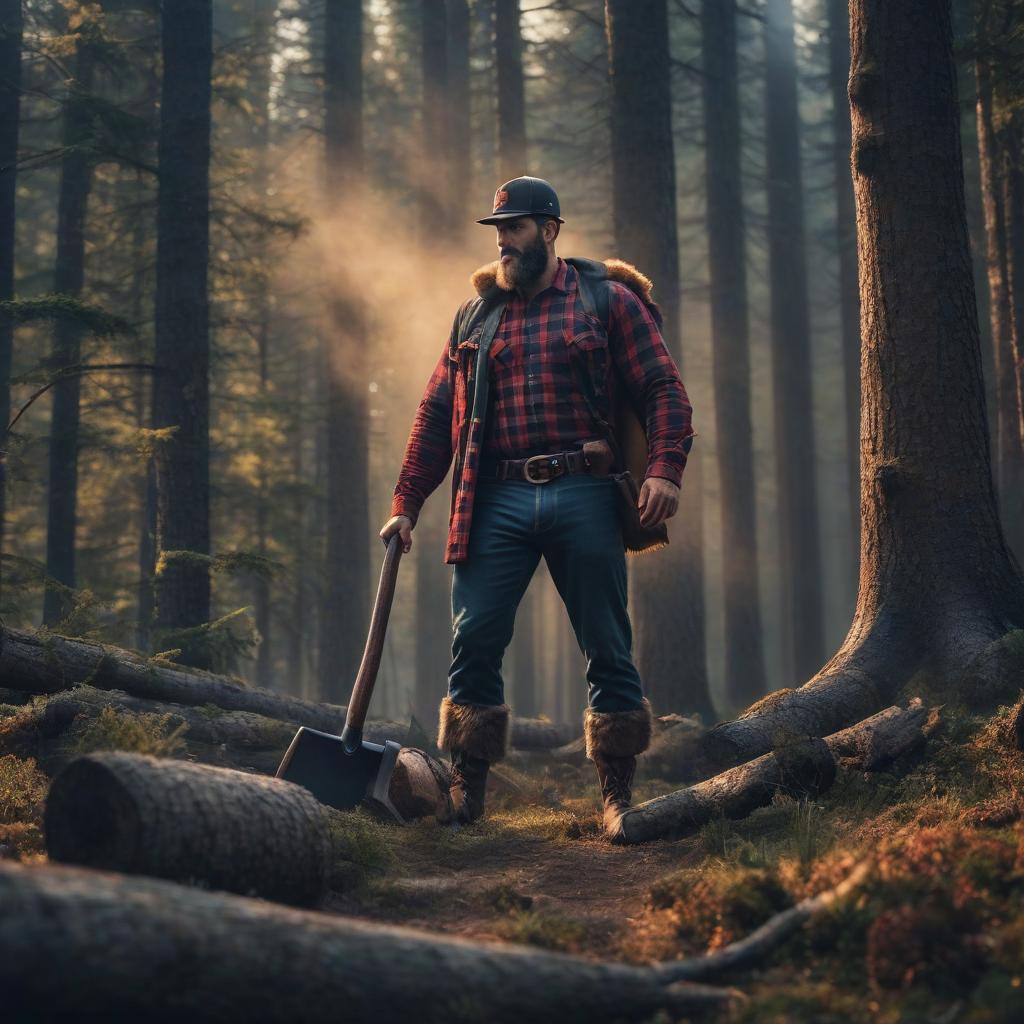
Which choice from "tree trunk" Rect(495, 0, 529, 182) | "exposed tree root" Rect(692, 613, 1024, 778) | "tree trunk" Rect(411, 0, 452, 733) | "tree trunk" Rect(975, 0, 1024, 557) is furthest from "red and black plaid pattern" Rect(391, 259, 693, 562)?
"tree trunk" Rect(495, 0, 529, 182)

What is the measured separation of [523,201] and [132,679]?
14.4 ft

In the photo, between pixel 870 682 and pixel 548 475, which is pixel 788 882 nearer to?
pixel 548 475

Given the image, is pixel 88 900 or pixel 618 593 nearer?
pixel 88 900

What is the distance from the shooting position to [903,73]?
310 inches

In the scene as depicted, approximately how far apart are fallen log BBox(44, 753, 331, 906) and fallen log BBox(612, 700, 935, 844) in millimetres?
2062

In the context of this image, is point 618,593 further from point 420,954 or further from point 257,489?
point 257,489

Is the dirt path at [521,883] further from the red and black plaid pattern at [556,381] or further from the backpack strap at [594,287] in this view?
the backpack strap at [594,287]

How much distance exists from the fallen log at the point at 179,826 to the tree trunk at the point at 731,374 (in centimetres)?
1711

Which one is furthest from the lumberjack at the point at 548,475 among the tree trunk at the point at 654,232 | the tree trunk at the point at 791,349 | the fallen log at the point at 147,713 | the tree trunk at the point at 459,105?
the tree trunk at the point at 791,349

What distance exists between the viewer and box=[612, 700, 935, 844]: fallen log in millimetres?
5676

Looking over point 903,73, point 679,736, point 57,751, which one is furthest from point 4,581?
point 903,73

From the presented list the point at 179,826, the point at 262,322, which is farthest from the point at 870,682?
the point at 262,322

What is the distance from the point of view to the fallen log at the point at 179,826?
3.69 m

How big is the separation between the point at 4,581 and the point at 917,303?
8139 mm
